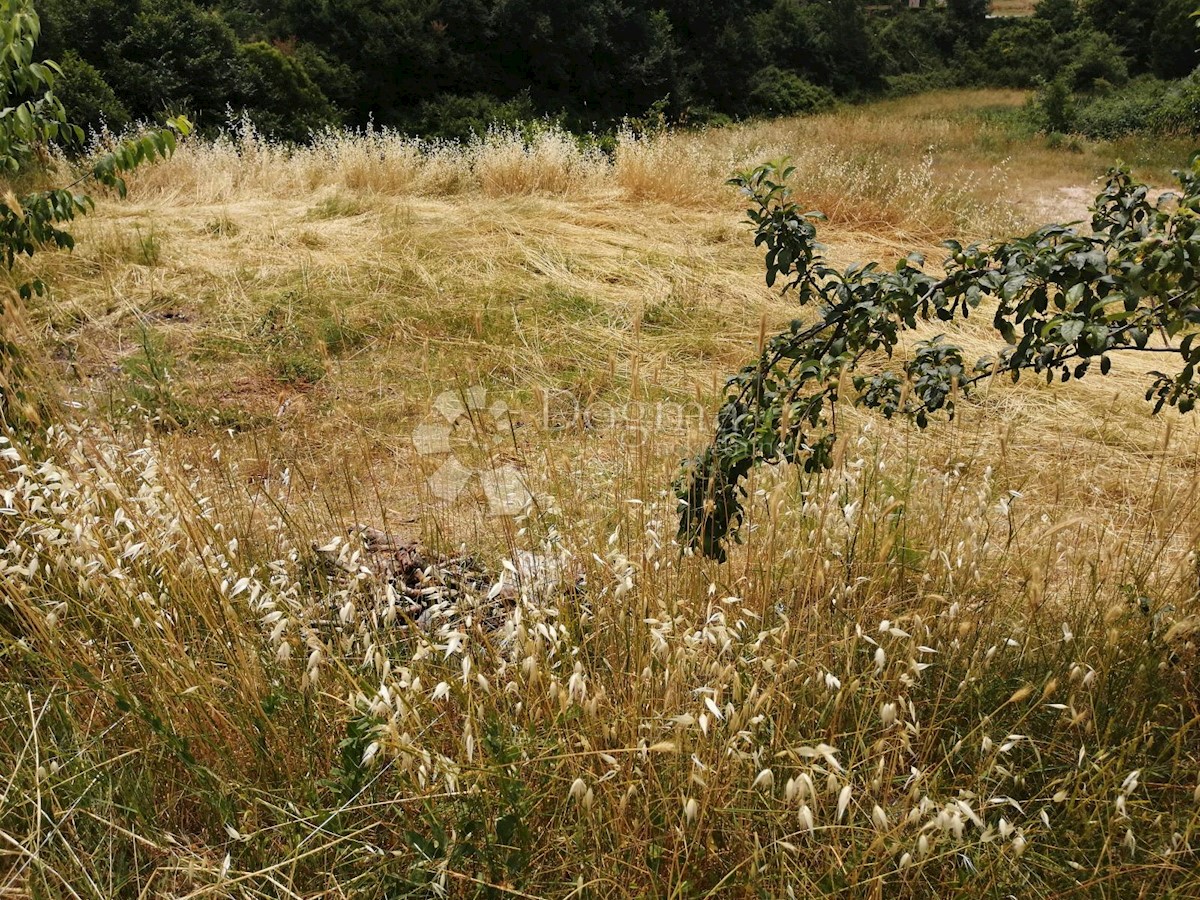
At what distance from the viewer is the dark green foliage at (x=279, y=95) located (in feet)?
43.6

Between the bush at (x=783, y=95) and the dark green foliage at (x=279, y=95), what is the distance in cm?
1053

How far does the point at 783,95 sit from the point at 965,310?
2142 centimetres

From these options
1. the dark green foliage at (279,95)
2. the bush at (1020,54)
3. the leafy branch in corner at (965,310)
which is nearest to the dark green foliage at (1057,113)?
the bush at (1020,54)

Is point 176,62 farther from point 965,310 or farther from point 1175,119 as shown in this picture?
point 1175,119

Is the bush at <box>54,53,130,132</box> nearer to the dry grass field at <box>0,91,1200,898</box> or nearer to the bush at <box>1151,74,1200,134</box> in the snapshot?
the dry grass field at <box>0,91,1200,898</box>

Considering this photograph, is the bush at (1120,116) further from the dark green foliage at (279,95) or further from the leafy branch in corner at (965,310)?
the leafy branch in corner at (965,310)

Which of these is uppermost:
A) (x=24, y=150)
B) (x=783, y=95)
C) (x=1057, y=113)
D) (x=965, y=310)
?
(x=24, y=150)

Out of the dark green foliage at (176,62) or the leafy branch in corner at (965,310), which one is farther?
the dark green foliage at (176,62)

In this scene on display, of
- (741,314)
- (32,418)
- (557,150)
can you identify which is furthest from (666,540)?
(557,150)

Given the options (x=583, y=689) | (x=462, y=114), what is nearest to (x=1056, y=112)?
(x=462, y=114)

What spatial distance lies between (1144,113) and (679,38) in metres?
9.41

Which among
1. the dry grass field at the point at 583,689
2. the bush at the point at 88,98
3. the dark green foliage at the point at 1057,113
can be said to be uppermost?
the bush at the point at 88,98

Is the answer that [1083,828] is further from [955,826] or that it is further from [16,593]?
[16,593]

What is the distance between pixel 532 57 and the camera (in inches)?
684
